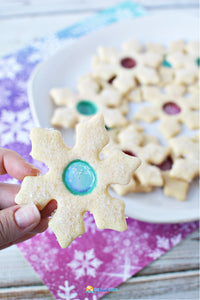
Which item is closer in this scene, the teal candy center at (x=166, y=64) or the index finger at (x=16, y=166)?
the index finger at (x=16, y=166)

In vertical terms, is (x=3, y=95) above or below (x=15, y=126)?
above

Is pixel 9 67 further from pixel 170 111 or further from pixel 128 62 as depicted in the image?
pixel 170 111

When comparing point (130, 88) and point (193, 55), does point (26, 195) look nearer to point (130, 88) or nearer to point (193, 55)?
point (130, 88)

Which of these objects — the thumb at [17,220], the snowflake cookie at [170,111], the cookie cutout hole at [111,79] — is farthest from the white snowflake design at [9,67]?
the thumb at [17,220]

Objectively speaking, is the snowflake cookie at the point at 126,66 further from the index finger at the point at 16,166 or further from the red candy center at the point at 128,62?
the index finger at the point at 16,166

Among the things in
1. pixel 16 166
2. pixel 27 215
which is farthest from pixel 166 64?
pixel 27 215

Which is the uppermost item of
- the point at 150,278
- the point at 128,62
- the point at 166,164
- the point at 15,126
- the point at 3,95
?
the point at 128,62

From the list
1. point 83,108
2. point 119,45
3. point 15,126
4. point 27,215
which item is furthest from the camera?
point 119,45
